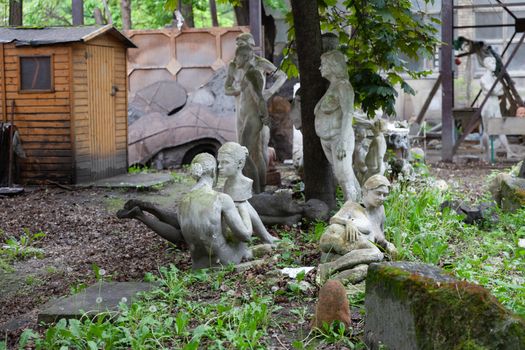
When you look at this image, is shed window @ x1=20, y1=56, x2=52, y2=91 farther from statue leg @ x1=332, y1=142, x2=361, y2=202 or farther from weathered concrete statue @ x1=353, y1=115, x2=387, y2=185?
statue leg @ x1=332, y1=142, x2=361, y2=202

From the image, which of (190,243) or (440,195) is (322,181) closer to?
(440,195)

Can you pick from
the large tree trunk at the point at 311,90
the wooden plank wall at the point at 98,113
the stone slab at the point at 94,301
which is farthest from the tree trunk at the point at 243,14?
the stone slab at the point at 94,301

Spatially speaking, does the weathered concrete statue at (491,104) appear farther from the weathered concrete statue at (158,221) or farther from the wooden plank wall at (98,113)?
the weathered concrete statue at (158,221)

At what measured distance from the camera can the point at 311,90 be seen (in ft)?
37.8

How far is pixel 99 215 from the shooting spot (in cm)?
1278

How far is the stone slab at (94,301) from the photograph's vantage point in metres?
6.83

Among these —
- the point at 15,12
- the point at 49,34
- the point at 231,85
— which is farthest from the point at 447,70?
the point at 15,12

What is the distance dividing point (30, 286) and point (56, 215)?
3.87 m

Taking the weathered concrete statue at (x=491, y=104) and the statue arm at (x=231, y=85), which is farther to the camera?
the weathered concrete statue at (x=491, y=104)

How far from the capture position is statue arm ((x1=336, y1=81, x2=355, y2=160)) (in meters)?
10.7

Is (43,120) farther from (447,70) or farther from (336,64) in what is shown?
(447,70)

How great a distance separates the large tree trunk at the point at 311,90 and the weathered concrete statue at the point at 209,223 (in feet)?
10.9

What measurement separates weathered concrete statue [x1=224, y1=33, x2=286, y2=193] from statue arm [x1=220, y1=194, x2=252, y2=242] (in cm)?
459

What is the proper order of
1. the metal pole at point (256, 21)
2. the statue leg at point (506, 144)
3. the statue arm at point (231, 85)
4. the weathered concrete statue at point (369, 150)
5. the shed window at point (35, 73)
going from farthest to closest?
the statue leg at point (506, 144) < the metal pole at point (256, 21) < the shed window at point (35, 73) < the statue arm at point (231, 85) < the weathered concrete statue at point (369, 150)
